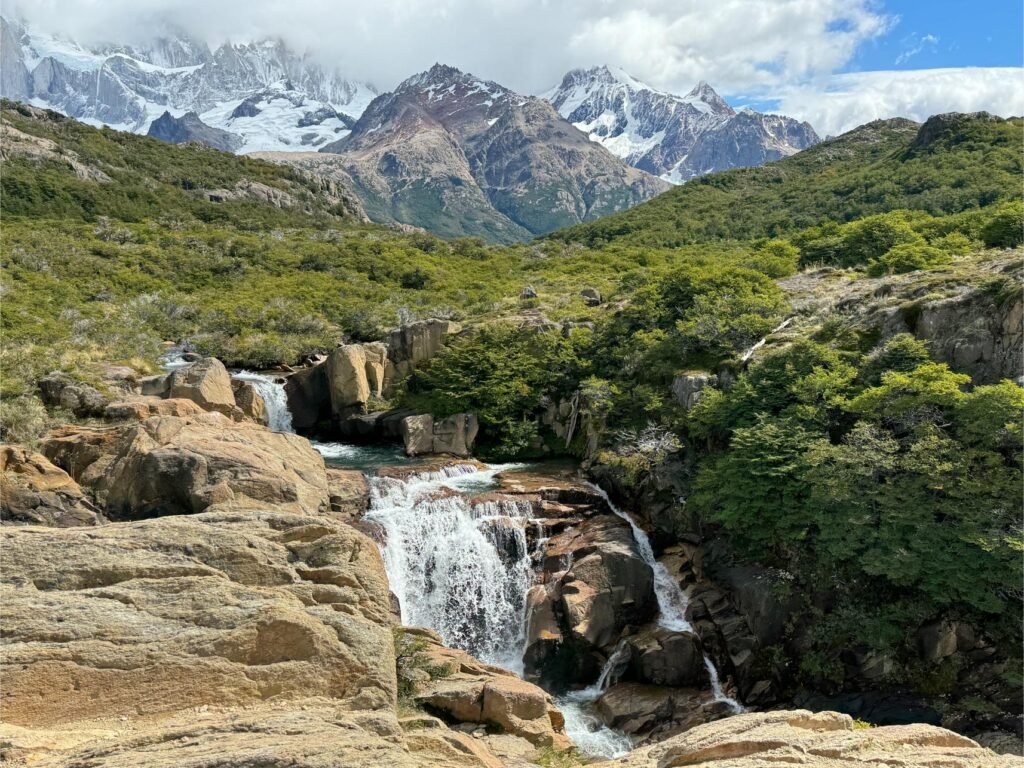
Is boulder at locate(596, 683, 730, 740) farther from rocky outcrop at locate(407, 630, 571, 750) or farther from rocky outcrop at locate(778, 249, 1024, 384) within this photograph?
rocky outcrop at locate(778, 249, 1024, 384)

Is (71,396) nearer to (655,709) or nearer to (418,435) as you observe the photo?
(418,435)

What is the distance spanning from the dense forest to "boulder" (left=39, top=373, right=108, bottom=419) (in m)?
0.74

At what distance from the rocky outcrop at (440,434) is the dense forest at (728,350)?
0.81m

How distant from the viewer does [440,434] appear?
97.9 feet

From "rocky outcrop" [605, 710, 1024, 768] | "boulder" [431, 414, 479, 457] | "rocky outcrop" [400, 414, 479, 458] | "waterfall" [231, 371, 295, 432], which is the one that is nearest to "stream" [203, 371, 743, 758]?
"rocky outcrop" [400, 414, 479, 458]

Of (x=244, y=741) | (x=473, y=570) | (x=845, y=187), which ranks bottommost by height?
(x=473, y=570)

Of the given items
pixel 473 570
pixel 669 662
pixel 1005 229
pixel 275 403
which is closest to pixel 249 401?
pixel 275 403

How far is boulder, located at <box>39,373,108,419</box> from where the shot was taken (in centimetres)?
2437

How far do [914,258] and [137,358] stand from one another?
3622cm

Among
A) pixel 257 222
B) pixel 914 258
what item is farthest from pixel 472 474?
pixel 257 222

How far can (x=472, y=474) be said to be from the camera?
1033 inches

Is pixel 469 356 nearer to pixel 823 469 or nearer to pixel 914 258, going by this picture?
pixel 823 469

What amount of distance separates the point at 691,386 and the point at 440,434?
11.1 metres

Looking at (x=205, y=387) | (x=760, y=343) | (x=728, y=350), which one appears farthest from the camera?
(x=205, y=387)
